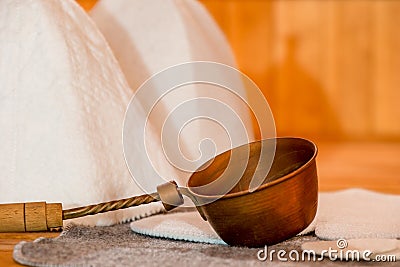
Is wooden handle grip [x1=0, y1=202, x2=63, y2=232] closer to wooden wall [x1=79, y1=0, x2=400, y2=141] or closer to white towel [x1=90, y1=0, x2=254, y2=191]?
white towel [x1=90, y1=0, x2=254, y2=191]

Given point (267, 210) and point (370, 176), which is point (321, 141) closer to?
point (370, 176)

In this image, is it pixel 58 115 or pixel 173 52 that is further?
pixel 173 52

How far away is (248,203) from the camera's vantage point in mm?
860

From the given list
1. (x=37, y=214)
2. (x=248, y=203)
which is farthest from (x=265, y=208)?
(x=37, y=214)

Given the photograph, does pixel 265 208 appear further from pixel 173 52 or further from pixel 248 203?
pixel 173 52

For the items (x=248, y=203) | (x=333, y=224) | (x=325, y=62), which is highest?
(x=248, y=203)

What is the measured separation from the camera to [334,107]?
291 cm

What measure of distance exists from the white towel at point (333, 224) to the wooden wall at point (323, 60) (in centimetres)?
169

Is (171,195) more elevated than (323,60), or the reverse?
(171,195)

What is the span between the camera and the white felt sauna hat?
3.58 ft

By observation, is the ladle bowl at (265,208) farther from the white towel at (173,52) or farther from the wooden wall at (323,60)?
the wooden wall at (323,60)

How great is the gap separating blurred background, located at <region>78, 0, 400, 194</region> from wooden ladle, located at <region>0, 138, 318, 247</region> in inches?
69.3

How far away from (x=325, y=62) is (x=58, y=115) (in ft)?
6.34

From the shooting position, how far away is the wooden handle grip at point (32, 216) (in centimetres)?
99
